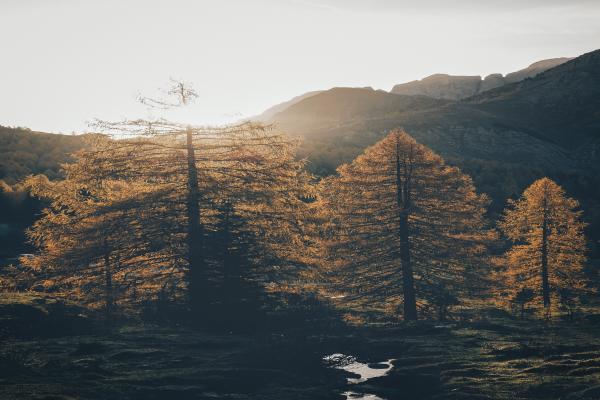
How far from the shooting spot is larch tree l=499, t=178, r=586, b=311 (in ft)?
106

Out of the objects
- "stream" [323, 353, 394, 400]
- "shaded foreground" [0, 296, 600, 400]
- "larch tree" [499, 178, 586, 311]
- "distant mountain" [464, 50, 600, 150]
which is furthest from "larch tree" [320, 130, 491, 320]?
"distant mountain" [464, 50, 600, 150]

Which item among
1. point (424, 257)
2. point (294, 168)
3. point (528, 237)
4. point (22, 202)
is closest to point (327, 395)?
point (294, 168)

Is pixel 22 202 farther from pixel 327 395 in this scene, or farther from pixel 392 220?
pixel 327 395

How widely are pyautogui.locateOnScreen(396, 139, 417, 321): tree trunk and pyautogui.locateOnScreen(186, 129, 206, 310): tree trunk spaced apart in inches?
406

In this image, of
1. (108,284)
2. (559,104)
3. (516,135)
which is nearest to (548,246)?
(108,284)

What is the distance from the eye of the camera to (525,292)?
36031 millimetres

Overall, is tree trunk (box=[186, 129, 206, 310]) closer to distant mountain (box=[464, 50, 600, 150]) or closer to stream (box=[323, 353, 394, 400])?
stream (box=[323, 353, 394, 400])

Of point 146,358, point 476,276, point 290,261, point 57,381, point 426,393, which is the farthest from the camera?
point 476,276

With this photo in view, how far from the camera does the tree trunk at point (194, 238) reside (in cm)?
2144

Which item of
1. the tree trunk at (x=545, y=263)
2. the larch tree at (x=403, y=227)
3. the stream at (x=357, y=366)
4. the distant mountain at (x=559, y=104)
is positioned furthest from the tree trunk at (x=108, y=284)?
the distant mountain at (x=559, y=104)

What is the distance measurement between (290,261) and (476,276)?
34.8 ft

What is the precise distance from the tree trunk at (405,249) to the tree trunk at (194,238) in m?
10.3

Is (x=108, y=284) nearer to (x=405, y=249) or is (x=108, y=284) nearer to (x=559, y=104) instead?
(x=405, y=249)

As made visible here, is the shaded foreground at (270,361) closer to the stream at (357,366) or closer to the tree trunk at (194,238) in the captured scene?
the stream at (357,366)
